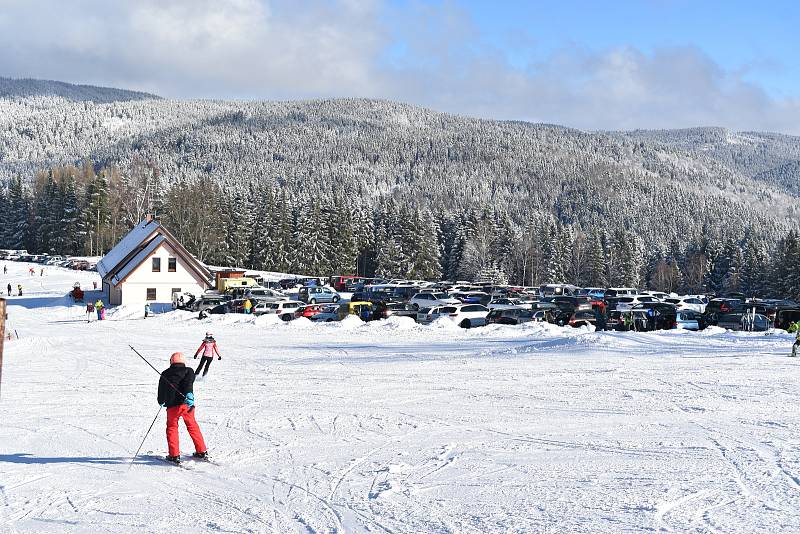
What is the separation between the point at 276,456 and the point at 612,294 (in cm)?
5602

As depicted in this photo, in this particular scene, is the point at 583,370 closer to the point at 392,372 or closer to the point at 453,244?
the point at 392,372

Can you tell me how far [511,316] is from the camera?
37.1 m

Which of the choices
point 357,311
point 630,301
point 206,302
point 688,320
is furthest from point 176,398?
point 630,301

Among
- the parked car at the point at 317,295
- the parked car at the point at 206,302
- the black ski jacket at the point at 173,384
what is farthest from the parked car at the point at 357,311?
the black ski jacket at the point at 173,384

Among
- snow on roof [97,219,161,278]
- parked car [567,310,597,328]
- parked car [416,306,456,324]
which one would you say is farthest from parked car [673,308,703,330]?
snow on roof [97,219,161,278]

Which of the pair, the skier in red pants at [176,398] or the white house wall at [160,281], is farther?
the white house wall at [160,281]

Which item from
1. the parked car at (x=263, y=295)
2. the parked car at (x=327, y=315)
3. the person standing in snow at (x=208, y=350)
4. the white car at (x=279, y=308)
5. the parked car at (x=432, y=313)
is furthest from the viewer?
the parked car at (x=263, y=295)

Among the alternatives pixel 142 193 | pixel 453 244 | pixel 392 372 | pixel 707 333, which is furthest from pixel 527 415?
pixel 142 193

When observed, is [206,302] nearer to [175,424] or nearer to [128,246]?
[128,246]

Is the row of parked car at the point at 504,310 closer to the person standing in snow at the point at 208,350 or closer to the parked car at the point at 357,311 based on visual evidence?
the parked car at the point at 357,311

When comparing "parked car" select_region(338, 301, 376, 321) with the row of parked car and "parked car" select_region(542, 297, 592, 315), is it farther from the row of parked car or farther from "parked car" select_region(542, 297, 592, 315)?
"parked car" select_region(542, 297, 592, 315)

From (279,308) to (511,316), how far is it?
1521 centimetres

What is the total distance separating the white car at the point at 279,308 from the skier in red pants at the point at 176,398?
31.2 metres

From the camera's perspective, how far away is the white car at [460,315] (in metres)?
36.6
